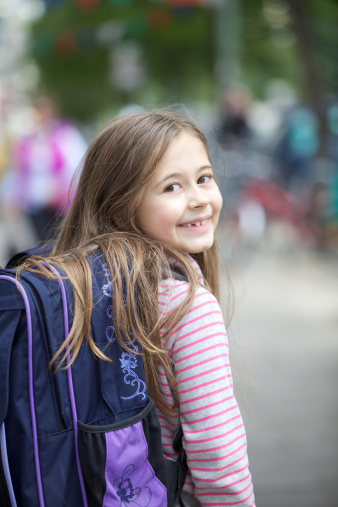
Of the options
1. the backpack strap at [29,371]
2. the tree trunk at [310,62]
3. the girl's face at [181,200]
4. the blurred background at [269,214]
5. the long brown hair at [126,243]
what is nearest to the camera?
the backpack strap at [29,371]

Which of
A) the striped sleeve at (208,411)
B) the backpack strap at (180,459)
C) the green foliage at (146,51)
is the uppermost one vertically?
the green foliage at (146,51)

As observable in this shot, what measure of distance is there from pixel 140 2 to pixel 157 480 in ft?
63.0

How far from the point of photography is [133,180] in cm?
163

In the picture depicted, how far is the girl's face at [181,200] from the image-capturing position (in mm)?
1627

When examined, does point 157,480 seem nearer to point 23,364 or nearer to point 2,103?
point 23,364

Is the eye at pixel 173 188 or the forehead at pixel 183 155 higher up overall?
the forehead at pixel 183 155

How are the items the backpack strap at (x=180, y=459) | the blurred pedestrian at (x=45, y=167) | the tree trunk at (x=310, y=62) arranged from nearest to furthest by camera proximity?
the backpack strap at (x=180, y=459) → the blurred pedestrian at (x=45, y=167) → the tree trunk at (x=310, y=62)

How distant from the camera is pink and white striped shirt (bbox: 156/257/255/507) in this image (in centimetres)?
141

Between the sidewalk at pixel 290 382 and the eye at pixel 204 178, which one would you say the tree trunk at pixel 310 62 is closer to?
the sidewalk at pixel 290 382

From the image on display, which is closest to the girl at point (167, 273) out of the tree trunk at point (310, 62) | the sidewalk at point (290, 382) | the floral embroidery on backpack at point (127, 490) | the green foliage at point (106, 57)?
the floral embroidery on backpack at point (127, 490)

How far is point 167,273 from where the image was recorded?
5.08 feet

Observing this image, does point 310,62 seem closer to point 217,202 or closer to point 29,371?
point 217,202

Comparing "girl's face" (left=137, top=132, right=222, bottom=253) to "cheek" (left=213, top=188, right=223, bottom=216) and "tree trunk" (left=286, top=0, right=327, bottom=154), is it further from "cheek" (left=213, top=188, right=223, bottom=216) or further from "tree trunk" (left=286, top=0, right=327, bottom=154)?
"tree trunk" (left=286, top=0, right=327, bottom=154)

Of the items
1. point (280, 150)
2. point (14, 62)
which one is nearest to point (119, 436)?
point (280, 150)
